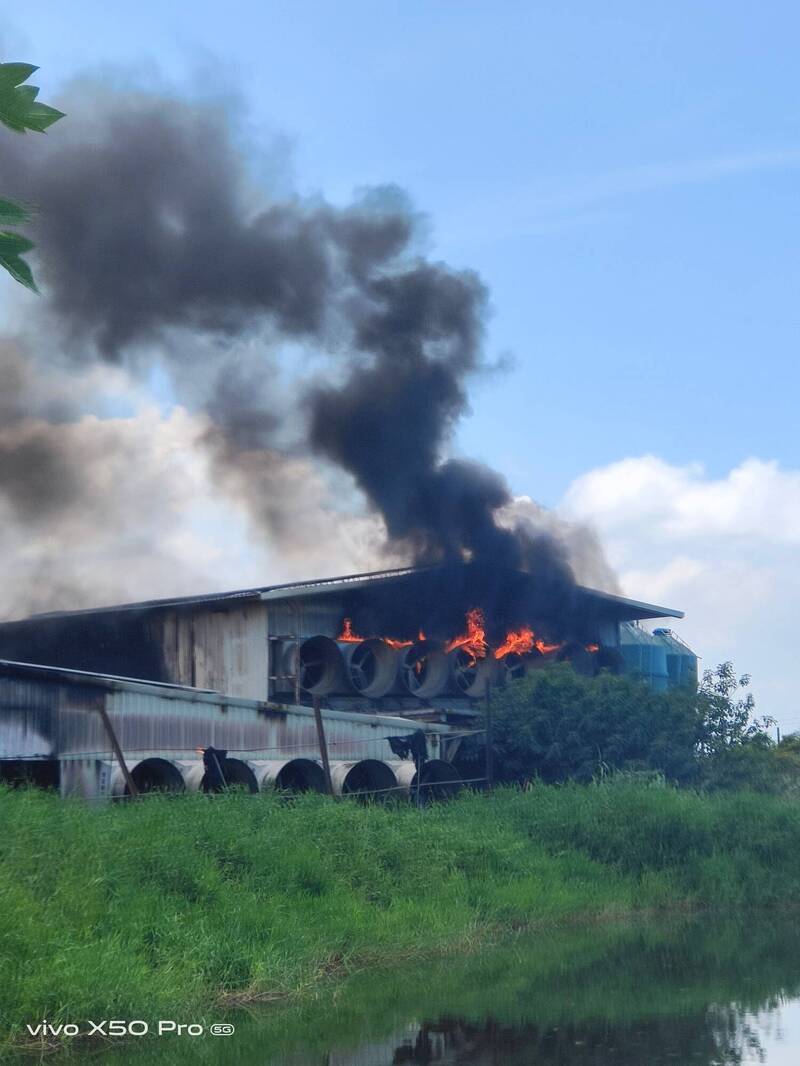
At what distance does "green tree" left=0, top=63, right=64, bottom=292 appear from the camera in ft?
14.5

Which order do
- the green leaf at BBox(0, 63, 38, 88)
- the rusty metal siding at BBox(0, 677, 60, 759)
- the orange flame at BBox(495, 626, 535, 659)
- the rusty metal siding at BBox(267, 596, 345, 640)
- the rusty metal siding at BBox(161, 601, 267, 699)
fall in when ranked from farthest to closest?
the orange flame at BBox(495, 626, 535, 659) < the rusty metal siding at BBox(267, 596, 345, 640) < the rusty metal siding at BBox(161, 601, 267, 699) < the rusty metal siding at BBox(0, 677, 60, 759) < the green leaf at BBox(0, 63, 38, 88)

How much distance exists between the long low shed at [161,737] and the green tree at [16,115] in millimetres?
13770

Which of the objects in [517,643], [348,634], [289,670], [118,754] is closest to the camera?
[118,754]

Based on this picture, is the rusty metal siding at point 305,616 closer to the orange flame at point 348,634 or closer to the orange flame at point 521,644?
the orange flame at point 348,634

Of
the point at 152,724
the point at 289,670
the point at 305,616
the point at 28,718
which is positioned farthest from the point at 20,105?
the point at 305,616

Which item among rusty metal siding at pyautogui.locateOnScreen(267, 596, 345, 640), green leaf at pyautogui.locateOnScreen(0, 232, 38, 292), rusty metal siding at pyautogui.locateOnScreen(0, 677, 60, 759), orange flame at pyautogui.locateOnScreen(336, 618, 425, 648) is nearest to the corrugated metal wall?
rusty metal siding at pyautogui.locateOnScreen(0, 677, 60, 759)

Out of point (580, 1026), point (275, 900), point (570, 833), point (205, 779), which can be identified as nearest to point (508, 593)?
point (570, 833)

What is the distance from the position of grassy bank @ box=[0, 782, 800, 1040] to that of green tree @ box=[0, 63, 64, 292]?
719cm

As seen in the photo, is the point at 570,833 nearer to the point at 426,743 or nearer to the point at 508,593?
the point at 426,743

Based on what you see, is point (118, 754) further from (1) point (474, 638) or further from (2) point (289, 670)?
(1) point (474, 638)

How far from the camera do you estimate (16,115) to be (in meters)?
4.46

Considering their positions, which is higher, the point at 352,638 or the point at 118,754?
the point at 352,638

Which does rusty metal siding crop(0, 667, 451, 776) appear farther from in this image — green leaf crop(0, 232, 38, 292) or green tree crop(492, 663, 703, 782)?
green leaf crop(0, 232, 38, 292)

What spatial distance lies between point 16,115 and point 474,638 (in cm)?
2455
